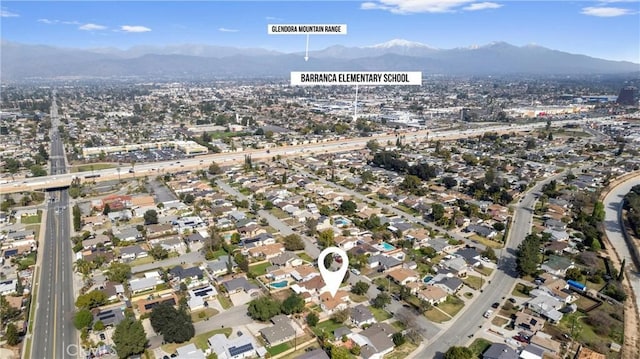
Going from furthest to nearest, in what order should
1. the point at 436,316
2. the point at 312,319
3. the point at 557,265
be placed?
the point at 557,265 < the point at 436,316 < the point at 312,319

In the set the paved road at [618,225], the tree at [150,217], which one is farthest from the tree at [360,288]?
the tree at [150,217]

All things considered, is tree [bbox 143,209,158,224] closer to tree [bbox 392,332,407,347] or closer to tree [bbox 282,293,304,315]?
tree [bbox 282,293,304,315]

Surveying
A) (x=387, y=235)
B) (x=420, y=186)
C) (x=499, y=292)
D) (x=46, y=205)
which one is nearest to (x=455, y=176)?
(x=420, y=186)

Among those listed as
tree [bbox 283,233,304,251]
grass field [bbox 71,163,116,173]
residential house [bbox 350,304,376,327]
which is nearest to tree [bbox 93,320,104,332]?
tree [bbox 283,233,304,251]

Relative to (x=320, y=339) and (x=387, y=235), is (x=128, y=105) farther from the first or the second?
(x=320, y=339)

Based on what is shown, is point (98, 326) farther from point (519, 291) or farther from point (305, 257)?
point (519, 291)

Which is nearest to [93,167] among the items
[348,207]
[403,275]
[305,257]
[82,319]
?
[348,207]
